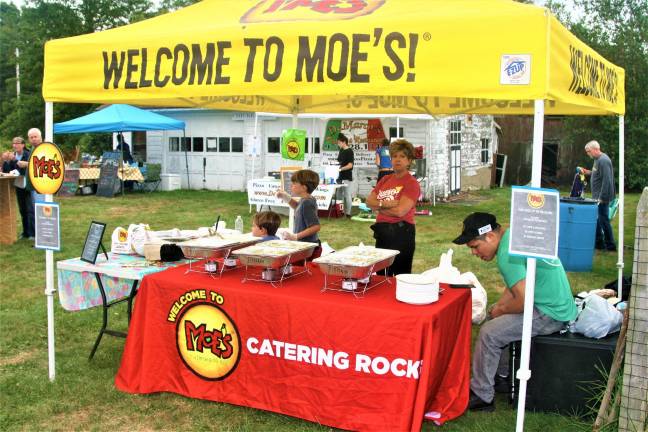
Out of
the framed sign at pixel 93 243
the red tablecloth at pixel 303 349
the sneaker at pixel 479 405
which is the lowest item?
the sneaker at pixel 479 405

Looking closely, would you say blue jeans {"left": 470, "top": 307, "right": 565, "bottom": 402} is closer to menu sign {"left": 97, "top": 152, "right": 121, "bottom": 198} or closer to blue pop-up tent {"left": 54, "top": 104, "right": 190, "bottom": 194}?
blue pop-up tent {"left": 54, "top": 104, "right": 190, "bottom": 194}

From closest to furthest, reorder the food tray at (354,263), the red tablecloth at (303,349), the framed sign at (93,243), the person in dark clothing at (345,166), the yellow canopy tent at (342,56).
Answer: the yellow canopy tent at (342,56)
the red tablecloth at (303,349)
the food tray at (354,263)
the framed sign at (93,243)
the person in dark clothing at (345,166)

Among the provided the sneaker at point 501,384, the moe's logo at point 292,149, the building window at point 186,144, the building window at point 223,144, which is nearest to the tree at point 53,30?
the building window at point 186,144

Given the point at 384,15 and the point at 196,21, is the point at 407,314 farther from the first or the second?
the point at 196,21

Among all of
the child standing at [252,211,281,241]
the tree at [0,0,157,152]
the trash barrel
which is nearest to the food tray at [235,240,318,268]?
the child standing at [252,211,281,241]

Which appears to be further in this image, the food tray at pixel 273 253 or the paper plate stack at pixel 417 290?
the food tray at pixel 273 253

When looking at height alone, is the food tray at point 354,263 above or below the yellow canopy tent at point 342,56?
below

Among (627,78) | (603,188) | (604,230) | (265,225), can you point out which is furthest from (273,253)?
(627,78)

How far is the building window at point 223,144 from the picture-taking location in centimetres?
1844

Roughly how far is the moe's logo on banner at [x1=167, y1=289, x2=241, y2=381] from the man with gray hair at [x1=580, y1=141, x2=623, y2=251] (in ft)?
22.6

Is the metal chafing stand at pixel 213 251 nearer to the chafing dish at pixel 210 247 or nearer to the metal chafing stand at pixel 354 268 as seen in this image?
the chafing dish at pixel 210 247

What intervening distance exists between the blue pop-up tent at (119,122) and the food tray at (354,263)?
1316 cm

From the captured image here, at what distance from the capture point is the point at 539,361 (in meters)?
3.84

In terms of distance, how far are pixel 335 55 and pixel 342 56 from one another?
0.04m
